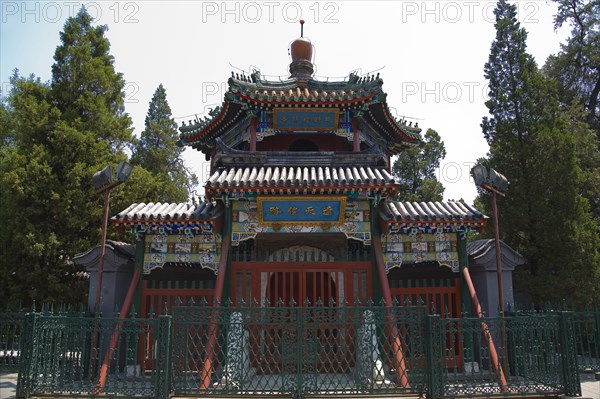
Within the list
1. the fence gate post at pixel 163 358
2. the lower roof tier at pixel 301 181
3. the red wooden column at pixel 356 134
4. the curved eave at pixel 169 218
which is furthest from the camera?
the red wooden column at pixel 356 134

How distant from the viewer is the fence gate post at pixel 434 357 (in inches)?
282

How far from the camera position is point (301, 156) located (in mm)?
11758

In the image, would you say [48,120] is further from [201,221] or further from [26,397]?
[26,397]

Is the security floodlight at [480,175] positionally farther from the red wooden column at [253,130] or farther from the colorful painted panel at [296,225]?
the red wooden column at [253,130]

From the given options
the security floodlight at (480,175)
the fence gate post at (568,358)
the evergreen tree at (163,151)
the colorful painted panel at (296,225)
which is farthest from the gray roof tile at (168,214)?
the evergreen tree at (163,151)

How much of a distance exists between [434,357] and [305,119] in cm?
686

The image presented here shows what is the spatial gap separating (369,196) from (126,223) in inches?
208

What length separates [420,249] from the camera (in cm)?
1077

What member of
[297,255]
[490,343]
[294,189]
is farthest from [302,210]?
[490,343]

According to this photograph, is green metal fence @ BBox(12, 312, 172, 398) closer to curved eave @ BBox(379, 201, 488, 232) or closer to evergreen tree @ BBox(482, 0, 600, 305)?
curved eave @ BBox(379, 201, 488, 232)

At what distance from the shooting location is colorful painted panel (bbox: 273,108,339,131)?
12.0 m

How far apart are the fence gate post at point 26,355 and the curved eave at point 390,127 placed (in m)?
8.92

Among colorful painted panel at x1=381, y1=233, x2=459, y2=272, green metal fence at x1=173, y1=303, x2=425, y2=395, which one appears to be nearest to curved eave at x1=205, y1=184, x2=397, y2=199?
colorful painted panel at x1=381, y1=233, x2=459, y2=272

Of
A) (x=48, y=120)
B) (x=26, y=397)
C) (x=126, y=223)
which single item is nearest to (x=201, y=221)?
(x=126, y=223)
